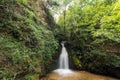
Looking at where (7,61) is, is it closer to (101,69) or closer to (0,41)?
(0,41)

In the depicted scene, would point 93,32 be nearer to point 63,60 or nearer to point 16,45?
point 63,60

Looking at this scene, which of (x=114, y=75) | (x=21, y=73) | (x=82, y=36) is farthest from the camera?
(x=82, y=36)

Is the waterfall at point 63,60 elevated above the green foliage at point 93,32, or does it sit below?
below

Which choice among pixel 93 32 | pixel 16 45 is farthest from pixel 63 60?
pixel 16 45

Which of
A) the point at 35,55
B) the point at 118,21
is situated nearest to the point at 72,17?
the point at 118,21

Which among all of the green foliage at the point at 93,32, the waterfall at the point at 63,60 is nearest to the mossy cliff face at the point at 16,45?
the waterfall at the point at 63,60

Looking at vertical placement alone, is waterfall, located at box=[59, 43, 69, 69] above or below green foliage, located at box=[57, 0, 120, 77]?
below

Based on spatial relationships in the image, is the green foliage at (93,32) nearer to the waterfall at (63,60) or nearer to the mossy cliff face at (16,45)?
the waterfall at (63,60)

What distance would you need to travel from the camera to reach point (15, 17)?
6.22 m

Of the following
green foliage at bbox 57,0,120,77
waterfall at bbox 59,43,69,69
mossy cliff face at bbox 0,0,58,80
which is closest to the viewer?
mossy cliff face at bbox 0,0,58,80

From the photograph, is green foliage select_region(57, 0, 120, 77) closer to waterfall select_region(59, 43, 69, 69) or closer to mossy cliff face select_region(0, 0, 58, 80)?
waterfall select_region(59, 43, 69, 69)

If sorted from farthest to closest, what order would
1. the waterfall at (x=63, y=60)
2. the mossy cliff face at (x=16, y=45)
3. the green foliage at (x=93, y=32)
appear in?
the waterfall at (x=63, y=60), the green foliage at (x=93, y=32), the mossy cliff face at (x=16, y=45)

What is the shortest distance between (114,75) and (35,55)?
19.8 feet

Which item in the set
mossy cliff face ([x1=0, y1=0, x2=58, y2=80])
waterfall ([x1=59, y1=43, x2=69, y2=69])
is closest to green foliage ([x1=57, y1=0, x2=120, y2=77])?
waterfall ([x1=59, y1=43, x2=69, y2=69])
